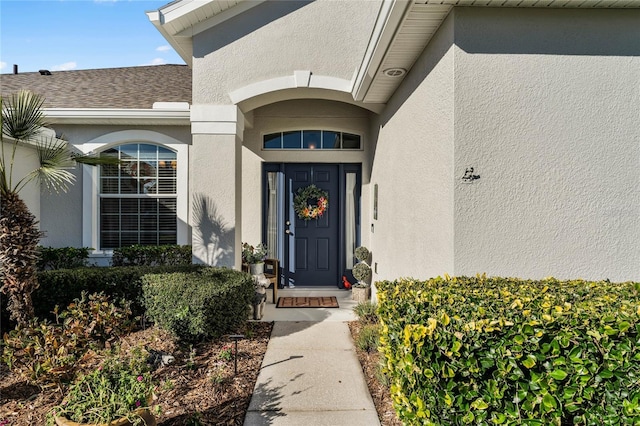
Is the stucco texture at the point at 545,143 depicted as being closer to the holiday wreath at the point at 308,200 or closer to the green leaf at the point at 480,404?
the green leaf at the point at 480,404

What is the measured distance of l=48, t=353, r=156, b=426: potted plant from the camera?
8.20ft

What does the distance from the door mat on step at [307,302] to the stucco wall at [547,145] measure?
3.93m

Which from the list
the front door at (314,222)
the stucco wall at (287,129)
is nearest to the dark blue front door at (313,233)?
the front door at (314,222)

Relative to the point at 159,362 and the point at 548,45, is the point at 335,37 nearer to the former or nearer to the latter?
the point at 548,45

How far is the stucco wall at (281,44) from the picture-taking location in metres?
6.00

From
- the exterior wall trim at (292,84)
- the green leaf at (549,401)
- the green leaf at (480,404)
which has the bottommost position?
the green leaf at (480,404)

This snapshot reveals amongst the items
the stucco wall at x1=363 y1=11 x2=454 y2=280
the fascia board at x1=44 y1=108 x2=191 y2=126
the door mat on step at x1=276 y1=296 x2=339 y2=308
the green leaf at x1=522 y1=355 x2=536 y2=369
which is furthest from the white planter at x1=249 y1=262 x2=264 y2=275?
the green leaf at x1=522 y1=355 x2=536 y2=369

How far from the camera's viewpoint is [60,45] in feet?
23.8

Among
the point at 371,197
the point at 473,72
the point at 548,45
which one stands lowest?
the point at 371,197

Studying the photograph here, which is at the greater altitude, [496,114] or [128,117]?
[128,117]

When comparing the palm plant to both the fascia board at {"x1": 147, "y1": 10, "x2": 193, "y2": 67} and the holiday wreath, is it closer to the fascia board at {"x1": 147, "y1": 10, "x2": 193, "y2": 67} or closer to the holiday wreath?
the fascia board at {"x1": 147, "y1": 10, "x2": 193, "y2": 67}

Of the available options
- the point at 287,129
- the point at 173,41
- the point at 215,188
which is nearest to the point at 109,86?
the point at 173,41

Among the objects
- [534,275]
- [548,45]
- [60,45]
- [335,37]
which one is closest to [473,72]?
[548,45]

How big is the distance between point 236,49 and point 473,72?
4.10 metres
